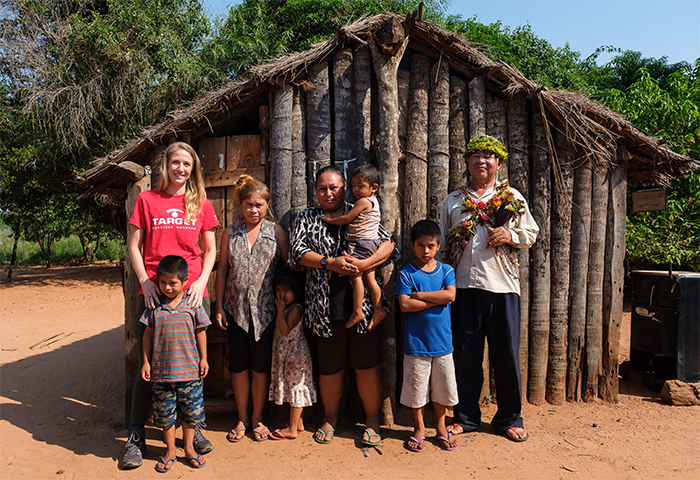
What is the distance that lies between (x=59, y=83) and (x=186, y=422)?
34.2 feet

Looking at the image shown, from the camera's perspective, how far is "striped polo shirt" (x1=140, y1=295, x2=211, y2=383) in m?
2.88

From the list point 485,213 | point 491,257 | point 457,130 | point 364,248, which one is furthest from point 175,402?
point 457,130

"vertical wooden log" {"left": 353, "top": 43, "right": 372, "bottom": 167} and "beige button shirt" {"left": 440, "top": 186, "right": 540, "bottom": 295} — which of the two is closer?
"beige button shirt" {"left": 440, "top": 186, "right": 540, "bottom": 295}

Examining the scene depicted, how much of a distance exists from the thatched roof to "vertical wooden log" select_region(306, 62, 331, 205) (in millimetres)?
125

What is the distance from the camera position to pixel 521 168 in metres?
3.96

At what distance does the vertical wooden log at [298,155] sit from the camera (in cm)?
391

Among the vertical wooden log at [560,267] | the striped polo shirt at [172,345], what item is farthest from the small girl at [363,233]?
the vertical wooden log at [560,267]

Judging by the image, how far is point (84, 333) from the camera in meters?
7.64

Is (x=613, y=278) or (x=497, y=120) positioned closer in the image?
(x=497, y=120)

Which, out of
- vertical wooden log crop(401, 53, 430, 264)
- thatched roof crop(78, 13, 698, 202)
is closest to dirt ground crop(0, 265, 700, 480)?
vertical wooden log crop(401, 53, 430, 264)

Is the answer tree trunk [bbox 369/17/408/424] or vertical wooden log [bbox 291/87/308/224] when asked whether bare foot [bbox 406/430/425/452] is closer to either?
tree trunk [bbox 369/17/408/424]

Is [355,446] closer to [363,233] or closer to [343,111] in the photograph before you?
[363,233]

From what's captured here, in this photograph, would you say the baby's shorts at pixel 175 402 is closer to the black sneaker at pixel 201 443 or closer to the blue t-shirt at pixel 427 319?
the black sneaker at pixel 201 443

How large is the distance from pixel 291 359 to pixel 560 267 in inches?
106
